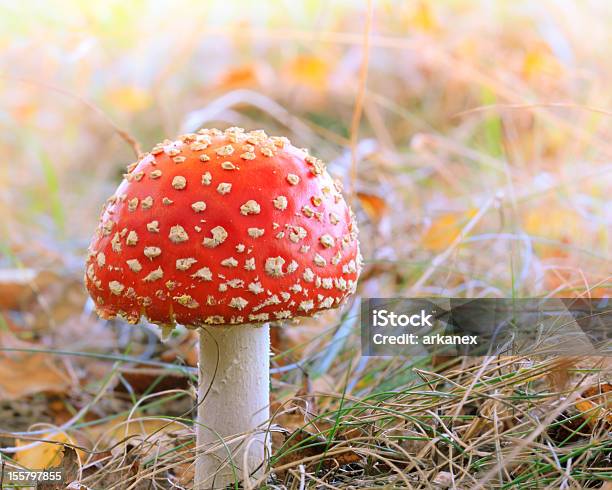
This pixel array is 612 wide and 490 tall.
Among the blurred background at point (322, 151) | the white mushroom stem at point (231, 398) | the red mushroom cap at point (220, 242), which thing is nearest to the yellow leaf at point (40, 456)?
the blurred background at point (322, 151)

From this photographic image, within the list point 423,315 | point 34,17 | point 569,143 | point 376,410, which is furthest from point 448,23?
point 376,410

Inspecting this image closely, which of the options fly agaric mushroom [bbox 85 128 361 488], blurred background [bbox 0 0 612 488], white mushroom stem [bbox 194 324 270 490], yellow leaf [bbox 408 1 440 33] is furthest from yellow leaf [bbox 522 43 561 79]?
white mushroom stem [bbox 194 324 270 490]

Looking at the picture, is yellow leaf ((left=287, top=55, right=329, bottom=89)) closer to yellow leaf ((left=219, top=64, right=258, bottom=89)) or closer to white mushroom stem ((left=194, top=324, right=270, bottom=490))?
yellow leaf ((left=219, top=64, right=258, bottom=89))

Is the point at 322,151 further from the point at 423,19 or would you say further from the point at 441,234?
the point at 423,19

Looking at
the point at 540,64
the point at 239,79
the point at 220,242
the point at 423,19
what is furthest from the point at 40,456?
the point at 423,19

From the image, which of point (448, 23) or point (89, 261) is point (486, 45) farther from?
point (89, 261)
